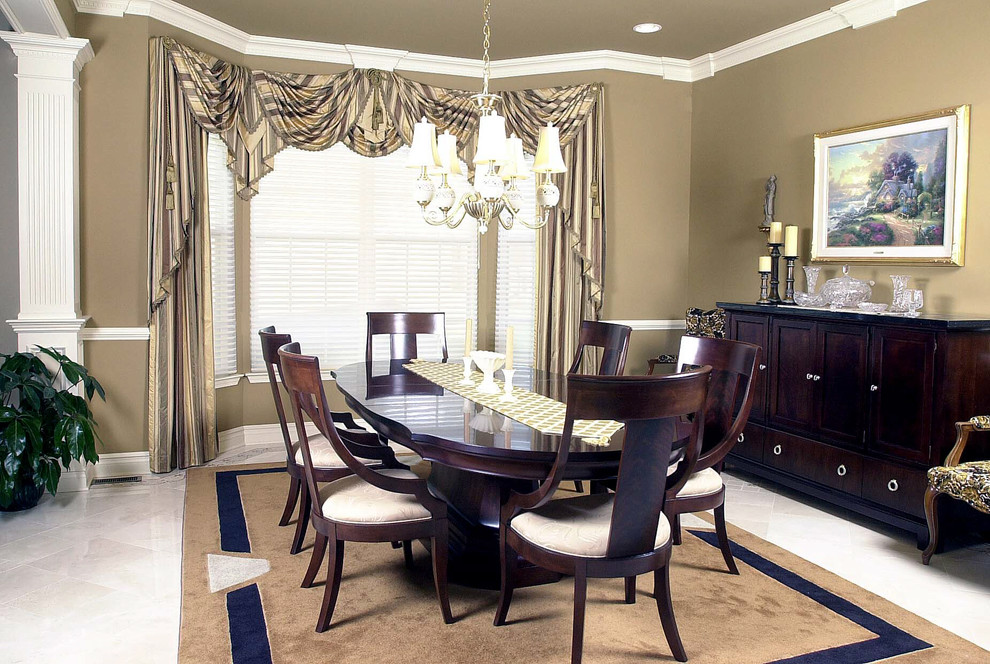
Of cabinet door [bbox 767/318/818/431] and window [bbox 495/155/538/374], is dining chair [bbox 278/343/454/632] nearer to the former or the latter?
cabinet door [bbox 767/318/818/431]

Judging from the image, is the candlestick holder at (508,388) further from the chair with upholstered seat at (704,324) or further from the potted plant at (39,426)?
the potted plant at (39,426)

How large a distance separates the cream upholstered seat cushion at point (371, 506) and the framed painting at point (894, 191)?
9.77ft

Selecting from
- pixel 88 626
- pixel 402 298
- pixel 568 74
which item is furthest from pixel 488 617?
pixel 568 74

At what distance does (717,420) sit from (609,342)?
2.82 feet

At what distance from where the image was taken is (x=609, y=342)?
12.8 feet

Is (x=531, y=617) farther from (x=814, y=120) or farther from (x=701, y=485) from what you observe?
(x=814, y=120)

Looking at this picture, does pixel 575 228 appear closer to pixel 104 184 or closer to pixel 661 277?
pixel 661 277

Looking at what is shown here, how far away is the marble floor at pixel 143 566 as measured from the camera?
8.49 feet

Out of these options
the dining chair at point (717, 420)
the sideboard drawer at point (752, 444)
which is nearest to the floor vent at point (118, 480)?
the dining chair at point (717, 420)

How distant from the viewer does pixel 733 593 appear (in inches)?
118

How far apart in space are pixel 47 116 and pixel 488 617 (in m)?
3.48

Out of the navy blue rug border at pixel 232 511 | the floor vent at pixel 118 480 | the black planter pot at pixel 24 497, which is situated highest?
the black planter pot at pixel 24 497

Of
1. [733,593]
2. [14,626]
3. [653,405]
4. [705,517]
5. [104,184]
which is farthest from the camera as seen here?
[104,184]

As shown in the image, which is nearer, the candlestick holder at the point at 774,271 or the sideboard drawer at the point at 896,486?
the sideboard drawer at the point at 896,486
